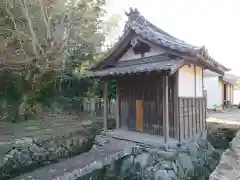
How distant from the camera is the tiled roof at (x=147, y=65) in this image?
6.33 m

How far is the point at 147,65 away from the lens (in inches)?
292

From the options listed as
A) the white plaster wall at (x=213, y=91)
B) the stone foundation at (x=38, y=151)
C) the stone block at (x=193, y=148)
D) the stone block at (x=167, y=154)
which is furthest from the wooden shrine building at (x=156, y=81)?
the white plaster wall at (x=213, y=91)

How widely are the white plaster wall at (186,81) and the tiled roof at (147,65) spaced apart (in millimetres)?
800

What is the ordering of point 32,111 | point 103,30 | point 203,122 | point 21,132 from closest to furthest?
point 203,122 → point 21,132 → point 32,111 → point 103,30

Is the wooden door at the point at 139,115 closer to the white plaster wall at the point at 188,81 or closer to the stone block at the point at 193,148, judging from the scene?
the white plaster wall at the point at 188,81

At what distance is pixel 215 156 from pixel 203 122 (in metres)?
1.51

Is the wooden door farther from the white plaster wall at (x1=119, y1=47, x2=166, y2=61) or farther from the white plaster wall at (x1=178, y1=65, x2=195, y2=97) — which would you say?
the white plaster wall at (x1=119, y1=47, x2=166, y2=61)

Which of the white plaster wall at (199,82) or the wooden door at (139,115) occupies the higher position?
the white plaster wall at (199,82)

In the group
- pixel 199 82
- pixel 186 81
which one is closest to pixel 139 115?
pixel 186 81

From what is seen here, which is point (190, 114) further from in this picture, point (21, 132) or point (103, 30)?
point (103, 30)

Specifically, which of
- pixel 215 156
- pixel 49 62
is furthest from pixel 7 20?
pixel 215 156

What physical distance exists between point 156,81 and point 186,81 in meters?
1.18

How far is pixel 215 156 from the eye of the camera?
27.1 ft

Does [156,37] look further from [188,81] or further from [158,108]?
[158,108]
